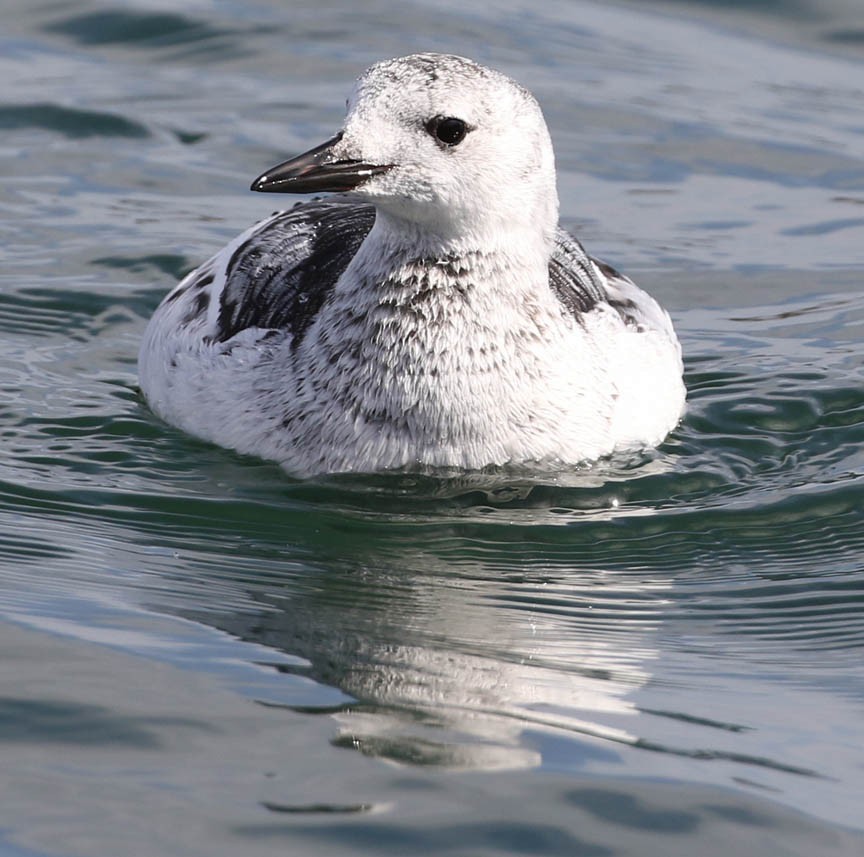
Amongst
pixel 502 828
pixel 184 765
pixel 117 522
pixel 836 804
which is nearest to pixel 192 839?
pixel 184 765

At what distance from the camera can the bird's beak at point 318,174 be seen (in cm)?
630

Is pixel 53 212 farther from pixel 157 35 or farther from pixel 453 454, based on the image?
pixel 453 454

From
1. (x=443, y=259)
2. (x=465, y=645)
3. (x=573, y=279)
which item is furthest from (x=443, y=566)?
(x=573, y=279)

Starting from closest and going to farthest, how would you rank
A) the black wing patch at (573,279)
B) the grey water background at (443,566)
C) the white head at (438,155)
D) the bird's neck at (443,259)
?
1. the grey water background at (443,566)
2. the white head at (438,155)
3. the bird's neck at (443,259)
4. the black wing patch at (573,279)

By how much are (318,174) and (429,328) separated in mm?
890

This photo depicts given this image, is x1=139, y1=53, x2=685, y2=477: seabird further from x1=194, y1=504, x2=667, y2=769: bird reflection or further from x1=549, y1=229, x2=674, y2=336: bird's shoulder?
x1=194, y1=504, x2=667, y2=769: bird reflection

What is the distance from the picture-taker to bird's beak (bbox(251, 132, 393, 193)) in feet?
20.7

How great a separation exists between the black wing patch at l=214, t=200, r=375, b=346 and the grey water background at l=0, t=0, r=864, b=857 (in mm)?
594

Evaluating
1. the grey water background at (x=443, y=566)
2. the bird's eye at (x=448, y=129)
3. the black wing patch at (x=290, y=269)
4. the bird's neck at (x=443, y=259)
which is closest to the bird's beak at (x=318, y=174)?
the bird's eye at (x=448, y=129)

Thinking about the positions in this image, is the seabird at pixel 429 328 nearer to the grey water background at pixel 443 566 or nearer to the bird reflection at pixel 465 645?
the grey water background at pixel 443 566

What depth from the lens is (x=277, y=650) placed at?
5.60 m

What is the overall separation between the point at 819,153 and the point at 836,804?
8.31 metres

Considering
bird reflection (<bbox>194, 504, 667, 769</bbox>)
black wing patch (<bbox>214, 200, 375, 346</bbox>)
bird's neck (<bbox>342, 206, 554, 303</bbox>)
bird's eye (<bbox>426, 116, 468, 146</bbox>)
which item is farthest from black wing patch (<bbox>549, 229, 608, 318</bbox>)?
bird reflection (<bbox>194, 504, 667, 769</bbox>)

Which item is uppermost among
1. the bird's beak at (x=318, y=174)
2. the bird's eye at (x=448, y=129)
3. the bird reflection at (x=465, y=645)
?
the bird's eye at (x=448, y=129)
